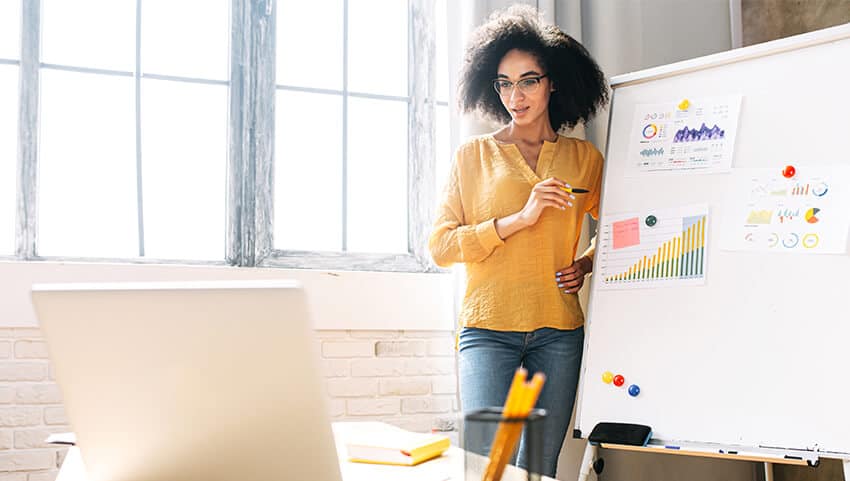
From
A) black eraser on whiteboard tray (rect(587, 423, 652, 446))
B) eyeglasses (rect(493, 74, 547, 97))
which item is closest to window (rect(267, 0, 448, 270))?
eyeglasses (rect(493, 74, 547, 97))

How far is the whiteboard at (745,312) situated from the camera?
2.01m

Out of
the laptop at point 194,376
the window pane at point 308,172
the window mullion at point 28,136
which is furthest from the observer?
the window pane at point 308,172

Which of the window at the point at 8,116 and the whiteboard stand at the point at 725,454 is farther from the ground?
the window at the point at 8,116

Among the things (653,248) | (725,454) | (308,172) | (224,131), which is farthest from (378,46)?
(725,454)

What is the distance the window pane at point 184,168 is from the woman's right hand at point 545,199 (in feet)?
3.52

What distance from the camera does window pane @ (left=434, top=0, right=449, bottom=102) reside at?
3.06 metres

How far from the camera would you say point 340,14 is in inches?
119

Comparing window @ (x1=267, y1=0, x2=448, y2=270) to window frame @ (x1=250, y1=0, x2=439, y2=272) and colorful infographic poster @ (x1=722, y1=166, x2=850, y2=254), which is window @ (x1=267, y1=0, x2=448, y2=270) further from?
Result: colorful infographic poster @ (x1=722, y1=166, x2=850, y2=254)

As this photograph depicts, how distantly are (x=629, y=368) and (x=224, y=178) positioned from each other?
1.42 m

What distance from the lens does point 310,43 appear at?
9.76 ft

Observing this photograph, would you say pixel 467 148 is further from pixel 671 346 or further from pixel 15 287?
pixel 15 287

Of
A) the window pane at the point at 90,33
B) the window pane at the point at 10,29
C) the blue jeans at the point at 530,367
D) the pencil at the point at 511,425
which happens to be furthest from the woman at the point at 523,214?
the pencil at the point at 511,425

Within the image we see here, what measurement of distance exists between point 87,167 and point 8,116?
26cm

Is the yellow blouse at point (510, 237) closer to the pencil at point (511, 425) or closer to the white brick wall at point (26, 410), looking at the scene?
the white brick wall at point (26, 410)
